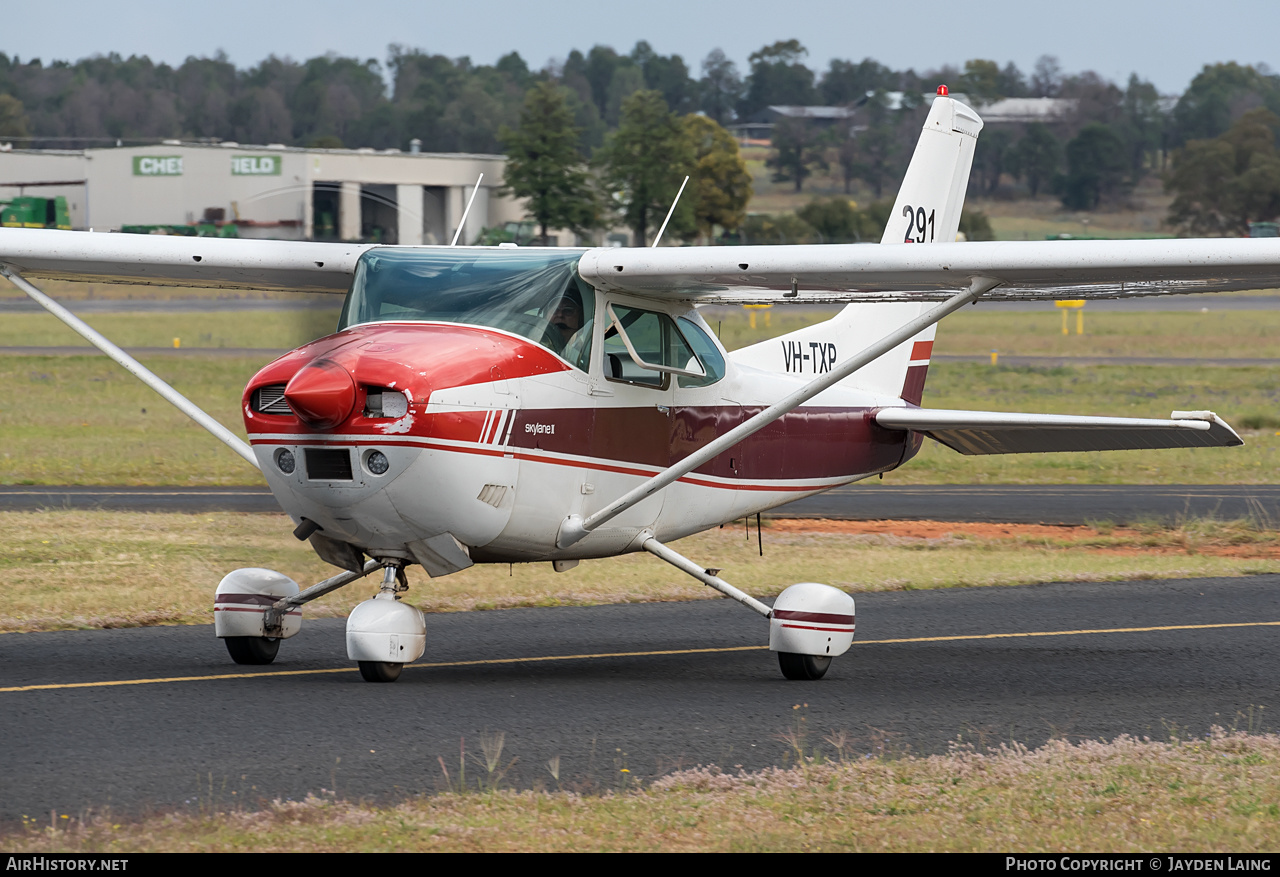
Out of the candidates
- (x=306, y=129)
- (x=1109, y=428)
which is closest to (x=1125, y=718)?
(x=1109, y=428)

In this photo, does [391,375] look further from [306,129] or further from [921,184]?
[306,129]

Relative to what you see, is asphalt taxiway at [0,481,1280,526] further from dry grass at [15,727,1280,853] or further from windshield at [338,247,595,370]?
dry grass at [15,727,1280,853]

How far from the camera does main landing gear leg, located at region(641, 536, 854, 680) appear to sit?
961 centimetres

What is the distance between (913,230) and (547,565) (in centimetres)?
532

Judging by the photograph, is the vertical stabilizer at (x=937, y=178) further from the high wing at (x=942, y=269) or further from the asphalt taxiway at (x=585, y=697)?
the asphalt taxiway at (x=585, y=697)

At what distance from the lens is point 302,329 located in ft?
35.0

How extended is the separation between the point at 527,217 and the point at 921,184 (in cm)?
2963

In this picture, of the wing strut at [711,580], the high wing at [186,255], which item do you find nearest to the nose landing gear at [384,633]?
the wing strut at [711,580]

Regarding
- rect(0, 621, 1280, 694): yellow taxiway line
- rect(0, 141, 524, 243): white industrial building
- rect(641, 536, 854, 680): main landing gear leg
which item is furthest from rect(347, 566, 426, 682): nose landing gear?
rect(0, 141, 524, 243): white industrial building

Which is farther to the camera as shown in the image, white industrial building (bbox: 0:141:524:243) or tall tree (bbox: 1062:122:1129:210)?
tall tree (bbox: 1062:122:1129:210)

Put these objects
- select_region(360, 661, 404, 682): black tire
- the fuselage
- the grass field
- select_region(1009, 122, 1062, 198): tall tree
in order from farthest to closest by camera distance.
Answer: select_region(1009, 122, 1062, 198): tall tree
the grass field
select_region(360, 661, 404, 682): black tire
the fuselage

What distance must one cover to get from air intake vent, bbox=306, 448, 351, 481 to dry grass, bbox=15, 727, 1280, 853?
2.19 metres

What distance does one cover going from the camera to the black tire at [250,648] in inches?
382

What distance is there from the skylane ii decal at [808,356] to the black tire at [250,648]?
4595 millimetres
